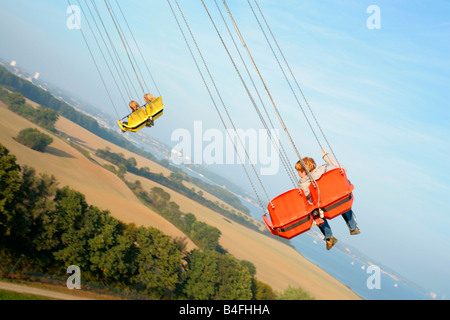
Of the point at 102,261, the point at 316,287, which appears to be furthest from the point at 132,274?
the point at 316,287

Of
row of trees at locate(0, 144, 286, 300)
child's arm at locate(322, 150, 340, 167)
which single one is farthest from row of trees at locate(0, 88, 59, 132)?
child's arm at locate(322, 150, 340, 167)

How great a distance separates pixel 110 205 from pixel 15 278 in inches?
3010

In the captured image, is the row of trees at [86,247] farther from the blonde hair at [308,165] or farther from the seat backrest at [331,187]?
the seat backrest at [331,187]

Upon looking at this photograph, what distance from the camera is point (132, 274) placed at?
60.1 meters

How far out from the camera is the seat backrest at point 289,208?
31.0 ft

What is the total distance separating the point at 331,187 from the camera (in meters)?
9.46

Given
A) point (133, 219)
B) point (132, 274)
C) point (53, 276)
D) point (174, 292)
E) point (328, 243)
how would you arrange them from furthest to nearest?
point (133, 219), point (174, 292), point (132, 274), point (53, 276), point (328, 243)

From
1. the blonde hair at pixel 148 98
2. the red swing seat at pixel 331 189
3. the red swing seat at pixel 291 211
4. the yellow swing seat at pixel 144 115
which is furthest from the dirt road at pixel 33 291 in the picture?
the red swing seat at pixel 331 189

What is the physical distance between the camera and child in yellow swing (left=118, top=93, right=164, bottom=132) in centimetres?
1677

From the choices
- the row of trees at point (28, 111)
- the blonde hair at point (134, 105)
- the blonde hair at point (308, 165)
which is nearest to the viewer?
the blonde hair at point (308, 165)

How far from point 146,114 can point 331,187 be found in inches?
426

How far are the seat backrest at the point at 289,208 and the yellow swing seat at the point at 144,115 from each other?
9627 mm
